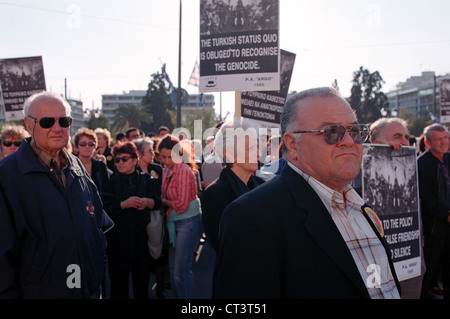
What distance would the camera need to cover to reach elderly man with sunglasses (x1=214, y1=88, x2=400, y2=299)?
1.58m

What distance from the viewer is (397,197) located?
3.81m

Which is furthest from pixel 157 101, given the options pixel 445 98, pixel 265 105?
pixel 265 105

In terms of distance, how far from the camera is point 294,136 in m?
1.94

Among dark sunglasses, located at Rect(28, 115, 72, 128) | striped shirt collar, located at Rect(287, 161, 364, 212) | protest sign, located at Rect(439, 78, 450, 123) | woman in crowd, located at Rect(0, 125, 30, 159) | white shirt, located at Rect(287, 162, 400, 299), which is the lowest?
white shirt, located at Rect(287, 162, 400, 299)

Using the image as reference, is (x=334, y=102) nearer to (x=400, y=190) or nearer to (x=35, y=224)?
(x=35, y=224)

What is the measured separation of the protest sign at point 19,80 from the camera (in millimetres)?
6977

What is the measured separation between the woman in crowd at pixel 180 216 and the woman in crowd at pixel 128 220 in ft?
0.74

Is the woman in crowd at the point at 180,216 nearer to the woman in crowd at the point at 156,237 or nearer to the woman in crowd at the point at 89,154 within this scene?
the woman in crowd at the point at 156,237

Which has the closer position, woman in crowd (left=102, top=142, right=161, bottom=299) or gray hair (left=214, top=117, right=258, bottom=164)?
gray hair (left=214, top=117, right=258, bottom=164)

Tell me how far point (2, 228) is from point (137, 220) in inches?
101

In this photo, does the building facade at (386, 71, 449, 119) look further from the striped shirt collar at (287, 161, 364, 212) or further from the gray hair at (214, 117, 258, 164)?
the striped shirt collar at (287, 161, 364, 212)

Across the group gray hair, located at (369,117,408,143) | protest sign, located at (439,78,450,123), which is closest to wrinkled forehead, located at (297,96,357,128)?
gray hair, located at (369,117,408,143)

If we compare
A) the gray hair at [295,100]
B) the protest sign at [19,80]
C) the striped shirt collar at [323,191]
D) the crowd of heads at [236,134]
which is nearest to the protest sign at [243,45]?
the crowd of heads at [236,134]

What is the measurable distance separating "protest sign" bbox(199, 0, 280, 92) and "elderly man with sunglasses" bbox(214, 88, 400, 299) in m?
2.78
